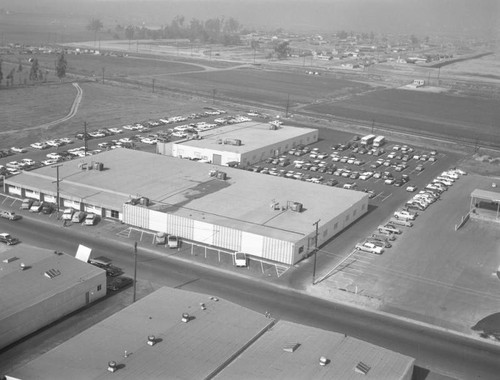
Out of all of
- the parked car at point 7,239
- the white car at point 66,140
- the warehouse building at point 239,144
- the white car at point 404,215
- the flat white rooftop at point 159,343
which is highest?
the warehouse building at point 239,144

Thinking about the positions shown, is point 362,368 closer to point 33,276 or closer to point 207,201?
point 33,276

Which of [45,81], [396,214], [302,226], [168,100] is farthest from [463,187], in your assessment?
[45,81]

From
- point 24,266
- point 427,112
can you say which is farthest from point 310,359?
point 427,112

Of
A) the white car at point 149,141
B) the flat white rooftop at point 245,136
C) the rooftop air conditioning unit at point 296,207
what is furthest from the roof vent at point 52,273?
the white car at point 149,141

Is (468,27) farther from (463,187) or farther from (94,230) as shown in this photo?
(94,230)

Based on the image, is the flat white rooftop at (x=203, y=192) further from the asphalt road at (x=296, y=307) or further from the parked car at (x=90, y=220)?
the asphalt road at (x=296, y=307)
